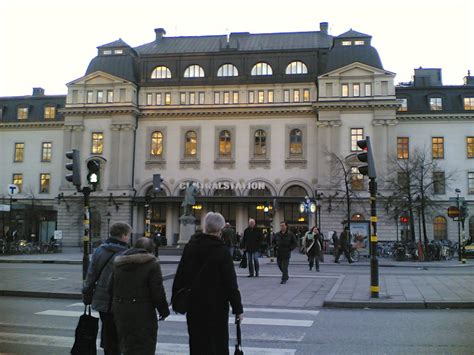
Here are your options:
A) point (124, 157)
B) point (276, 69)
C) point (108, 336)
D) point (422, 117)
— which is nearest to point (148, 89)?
point (124, 157)

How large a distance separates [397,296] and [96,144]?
1898 inches

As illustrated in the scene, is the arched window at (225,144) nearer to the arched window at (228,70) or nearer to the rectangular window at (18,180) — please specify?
the arched window at (228,70)

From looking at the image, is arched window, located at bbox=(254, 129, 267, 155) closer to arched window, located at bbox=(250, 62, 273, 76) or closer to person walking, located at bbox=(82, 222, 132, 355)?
arched window, located at bbox=(250, 62, 273, 76)

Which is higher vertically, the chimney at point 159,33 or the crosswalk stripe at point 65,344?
the chimney at point 159,33

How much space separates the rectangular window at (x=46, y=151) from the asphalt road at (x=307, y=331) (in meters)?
52.3

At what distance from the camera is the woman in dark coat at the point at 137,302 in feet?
17.8

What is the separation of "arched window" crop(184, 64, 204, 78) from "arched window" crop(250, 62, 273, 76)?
562 cm

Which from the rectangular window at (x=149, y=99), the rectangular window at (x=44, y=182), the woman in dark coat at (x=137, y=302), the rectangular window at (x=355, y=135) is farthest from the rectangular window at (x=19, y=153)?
the woman in dark coat at (x=137, y=302)

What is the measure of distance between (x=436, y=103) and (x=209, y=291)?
179 feet

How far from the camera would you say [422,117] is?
2135 inches

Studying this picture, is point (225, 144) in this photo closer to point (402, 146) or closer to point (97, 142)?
point (97, 142)

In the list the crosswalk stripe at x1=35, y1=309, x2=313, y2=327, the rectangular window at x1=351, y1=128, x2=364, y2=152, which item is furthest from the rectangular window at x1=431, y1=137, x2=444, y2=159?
the crosswalk stripe at x1=35, y1=309, x2=313, y2=327

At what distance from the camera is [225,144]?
182 ft

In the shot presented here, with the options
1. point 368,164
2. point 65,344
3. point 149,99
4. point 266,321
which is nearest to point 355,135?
point 149,99
